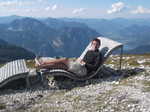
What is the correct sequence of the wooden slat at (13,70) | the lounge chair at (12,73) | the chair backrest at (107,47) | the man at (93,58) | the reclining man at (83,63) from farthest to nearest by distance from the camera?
the chair backrest at (107,47) → the man at (93,58) → the reclining man at (83,63) → the wooden slat at (13,70) → the lounge chair at (12,73)

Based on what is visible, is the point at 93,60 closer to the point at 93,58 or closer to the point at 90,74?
the point at 93,58

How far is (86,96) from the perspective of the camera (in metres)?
17.9

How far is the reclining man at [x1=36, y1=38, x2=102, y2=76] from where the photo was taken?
917 inches

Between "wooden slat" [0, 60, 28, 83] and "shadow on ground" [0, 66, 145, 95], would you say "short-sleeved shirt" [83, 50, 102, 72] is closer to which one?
"shadow on ground" [0, 66, 145, 95]

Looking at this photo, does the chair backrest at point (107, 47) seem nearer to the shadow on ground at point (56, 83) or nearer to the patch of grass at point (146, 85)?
the shadow on ground at point (56, 83)

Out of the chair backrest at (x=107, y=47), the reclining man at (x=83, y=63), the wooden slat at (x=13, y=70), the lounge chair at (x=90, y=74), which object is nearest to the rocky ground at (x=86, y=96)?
the lounge chair at (x=90, y=74)

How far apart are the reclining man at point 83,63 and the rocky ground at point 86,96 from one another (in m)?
0.91

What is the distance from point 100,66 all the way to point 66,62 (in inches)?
114

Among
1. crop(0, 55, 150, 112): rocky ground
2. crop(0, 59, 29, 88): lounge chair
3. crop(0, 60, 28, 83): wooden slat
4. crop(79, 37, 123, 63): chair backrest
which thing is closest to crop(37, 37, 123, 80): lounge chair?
crop(79, 37, 123, 63): chair backrest

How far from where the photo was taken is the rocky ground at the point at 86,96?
51.3ft

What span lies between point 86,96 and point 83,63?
635 centimetres

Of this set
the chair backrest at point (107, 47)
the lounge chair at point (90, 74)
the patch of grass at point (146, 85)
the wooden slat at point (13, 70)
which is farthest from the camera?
the chair backrest at point (107, 47)

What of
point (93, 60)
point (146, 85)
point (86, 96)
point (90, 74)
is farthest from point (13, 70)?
point (146, 85)

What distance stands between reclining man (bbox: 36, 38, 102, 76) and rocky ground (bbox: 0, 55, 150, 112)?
35.6 inches
